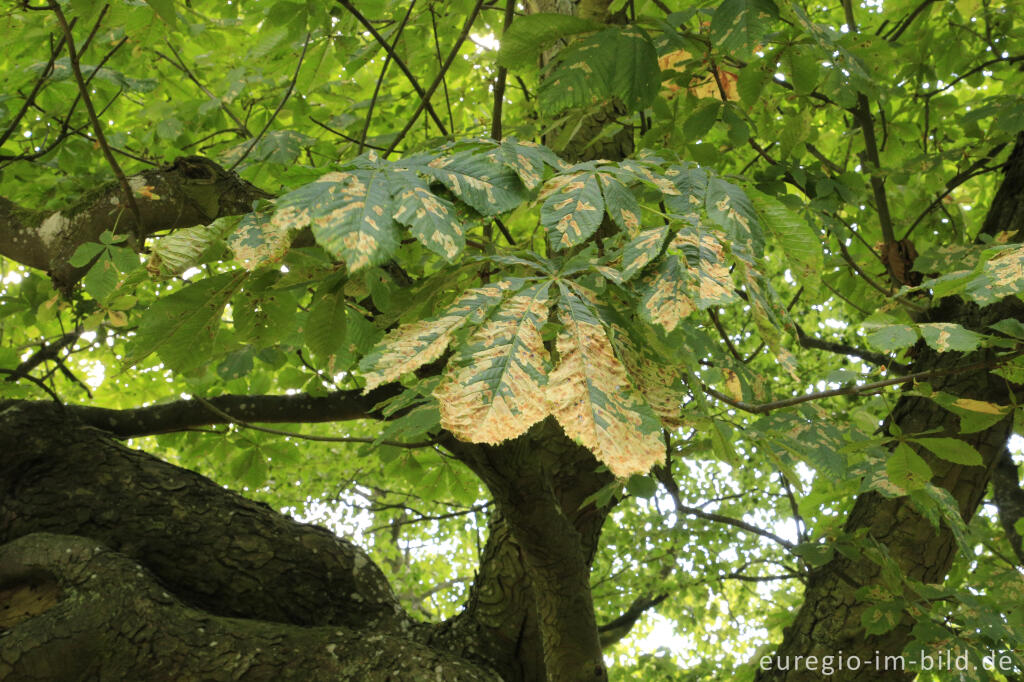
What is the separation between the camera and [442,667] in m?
2.20

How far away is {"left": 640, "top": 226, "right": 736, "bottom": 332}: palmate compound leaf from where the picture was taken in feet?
2.82

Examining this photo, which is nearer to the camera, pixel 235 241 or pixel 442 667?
pixel 235 241

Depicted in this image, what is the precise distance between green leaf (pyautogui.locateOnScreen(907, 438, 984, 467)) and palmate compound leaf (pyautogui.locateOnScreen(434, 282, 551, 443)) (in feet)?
4.38

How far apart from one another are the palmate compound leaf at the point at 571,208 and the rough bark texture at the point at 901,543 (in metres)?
1.96

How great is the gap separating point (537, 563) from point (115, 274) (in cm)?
142

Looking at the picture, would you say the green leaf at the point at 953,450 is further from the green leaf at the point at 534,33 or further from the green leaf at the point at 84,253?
the green leaf at the point at 84,253

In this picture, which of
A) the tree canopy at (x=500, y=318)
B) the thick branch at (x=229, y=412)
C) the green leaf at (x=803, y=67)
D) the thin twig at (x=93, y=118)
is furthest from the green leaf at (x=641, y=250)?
the thick branch at (x=229, y=412)

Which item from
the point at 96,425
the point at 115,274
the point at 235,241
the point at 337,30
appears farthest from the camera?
the point at 96,425

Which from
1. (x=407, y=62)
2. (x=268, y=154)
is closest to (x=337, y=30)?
(x=407, y=62)

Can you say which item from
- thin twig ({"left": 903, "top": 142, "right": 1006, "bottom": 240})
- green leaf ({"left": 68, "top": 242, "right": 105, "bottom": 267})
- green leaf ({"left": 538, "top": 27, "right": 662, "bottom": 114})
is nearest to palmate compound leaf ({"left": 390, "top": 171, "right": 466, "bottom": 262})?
green leaf ({"left": 538, "top": 27, "right": 662, "bottom": 114})

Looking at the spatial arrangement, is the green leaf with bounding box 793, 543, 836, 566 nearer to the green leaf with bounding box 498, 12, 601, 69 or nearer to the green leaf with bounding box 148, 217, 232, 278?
the green leaf with bounding box 498, 12, 601, 69

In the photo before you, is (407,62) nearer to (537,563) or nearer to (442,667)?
(537,563)

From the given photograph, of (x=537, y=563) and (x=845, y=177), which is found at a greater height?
(x=845, y=177)

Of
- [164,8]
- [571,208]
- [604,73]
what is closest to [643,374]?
[571,208]
